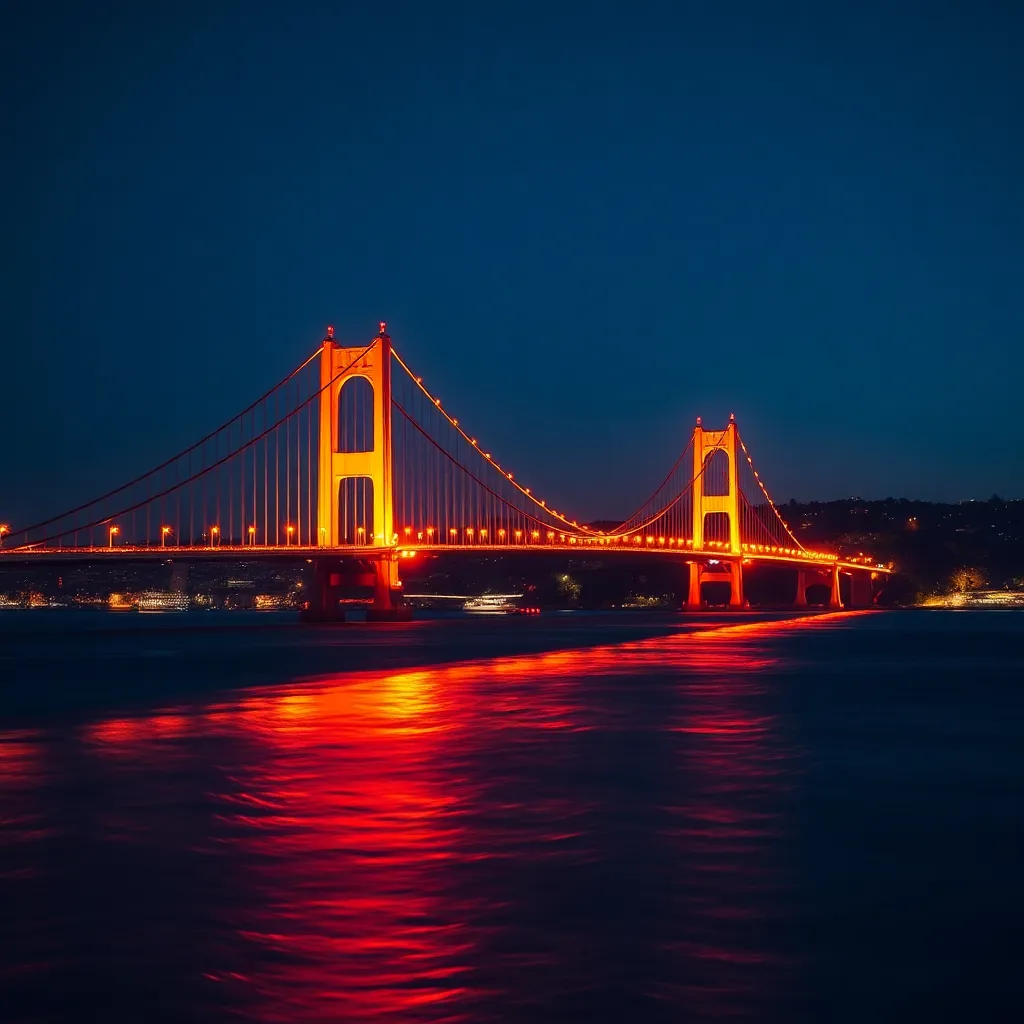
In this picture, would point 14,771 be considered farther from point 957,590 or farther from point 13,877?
point 957,590

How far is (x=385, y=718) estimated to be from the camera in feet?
67.5

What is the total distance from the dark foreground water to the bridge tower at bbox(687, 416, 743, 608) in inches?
2565

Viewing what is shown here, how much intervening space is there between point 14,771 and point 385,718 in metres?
6.89

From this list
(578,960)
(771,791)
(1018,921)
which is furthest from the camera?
(771,791)

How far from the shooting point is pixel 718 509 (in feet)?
329

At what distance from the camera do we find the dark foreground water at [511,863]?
634 cm

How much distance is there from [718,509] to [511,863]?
302 ft

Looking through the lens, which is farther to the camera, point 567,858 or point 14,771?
point 14,771

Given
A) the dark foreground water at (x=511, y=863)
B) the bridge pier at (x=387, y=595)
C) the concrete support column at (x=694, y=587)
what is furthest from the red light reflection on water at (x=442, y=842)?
the concrete support column at (x=694, y=587)

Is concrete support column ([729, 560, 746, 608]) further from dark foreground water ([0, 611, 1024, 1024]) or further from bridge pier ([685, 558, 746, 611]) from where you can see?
dark foreground water ([0, 611, 1024, 1024])

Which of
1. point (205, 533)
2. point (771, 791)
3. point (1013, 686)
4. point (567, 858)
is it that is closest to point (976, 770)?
point (771, 791)

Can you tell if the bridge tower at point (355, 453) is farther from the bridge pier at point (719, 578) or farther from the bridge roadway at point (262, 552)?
the bridge pier at point (719, 578)

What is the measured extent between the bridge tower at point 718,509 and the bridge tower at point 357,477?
81.2ft

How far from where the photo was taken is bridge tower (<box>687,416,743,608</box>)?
8966 cm
